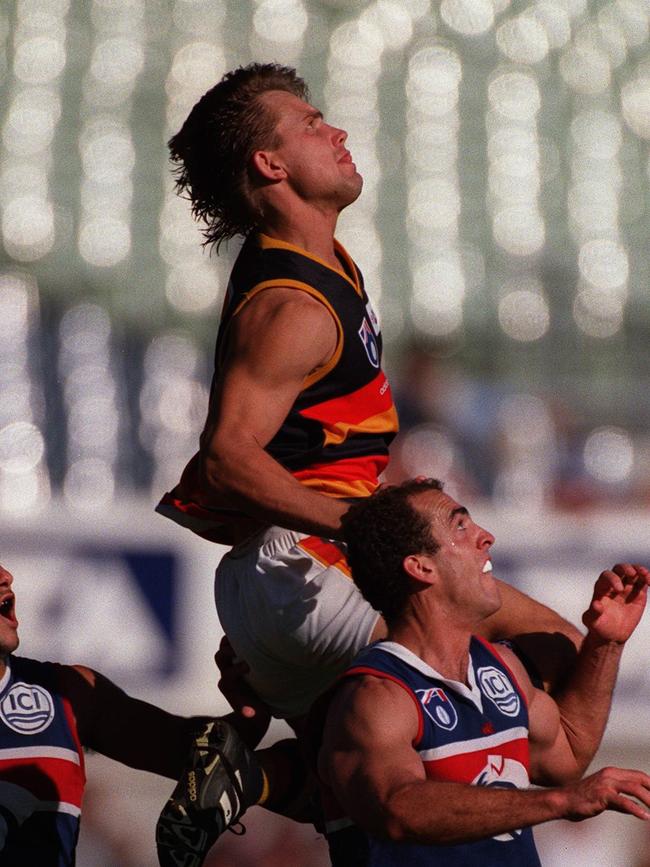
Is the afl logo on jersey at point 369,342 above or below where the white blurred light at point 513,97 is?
below

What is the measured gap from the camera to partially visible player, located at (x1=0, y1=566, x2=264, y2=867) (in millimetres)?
3535

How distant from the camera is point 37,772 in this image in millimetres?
3586

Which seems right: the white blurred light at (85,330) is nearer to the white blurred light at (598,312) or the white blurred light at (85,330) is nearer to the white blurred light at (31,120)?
the white blurred light at (31,120)

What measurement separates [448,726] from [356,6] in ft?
22.1

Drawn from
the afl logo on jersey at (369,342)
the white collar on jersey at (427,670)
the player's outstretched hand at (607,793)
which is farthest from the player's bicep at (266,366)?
the player's outstretched hand at (607,793)

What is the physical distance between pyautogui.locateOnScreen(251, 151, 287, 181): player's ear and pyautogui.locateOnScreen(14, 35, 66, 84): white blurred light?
5.65 metres

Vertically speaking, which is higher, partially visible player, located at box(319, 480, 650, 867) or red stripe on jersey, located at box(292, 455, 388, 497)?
red stripe on jersey, located at box(292, 455, 388, 497)

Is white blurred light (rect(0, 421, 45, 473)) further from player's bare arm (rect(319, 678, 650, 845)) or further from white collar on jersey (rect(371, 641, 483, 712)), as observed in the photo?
player's bare arm (rect(319, 678, 650, 845))

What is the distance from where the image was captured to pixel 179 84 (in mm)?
8883

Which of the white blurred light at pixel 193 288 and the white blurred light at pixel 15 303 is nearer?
the white blurred light at pixel 15 303

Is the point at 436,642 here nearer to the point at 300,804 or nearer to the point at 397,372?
the point at 300,804

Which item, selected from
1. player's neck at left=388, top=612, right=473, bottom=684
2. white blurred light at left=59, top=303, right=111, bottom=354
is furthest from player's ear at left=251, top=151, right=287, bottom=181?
white blurred light at left=59, top=303, right=111, bottom=354

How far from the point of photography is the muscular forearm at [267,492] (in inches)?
118

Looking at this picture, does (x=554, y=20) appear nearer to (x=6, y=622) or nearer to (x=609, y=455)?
(x=609, y=455)
